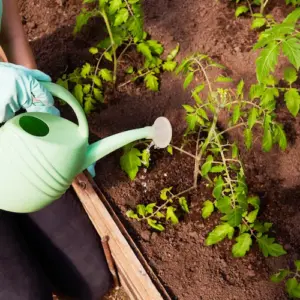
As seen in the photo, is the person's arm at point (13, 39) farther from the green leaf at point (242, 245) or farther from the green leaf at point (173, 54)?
the green leaf at point (242, 245)

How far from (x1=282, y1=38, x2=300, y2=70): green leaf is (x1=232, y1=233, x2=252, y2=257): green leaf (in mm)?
648

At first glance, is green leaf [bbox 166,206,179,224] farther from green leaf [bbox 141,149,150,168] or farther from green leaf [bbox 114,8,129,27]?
green leaf [bbox 114,8,129,27]

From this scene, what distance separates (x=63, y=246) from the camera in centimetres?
179

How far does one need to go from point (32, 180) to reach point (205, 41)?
120 centimetres

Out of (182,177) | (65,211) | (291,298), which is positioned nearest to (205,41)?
(182,177)

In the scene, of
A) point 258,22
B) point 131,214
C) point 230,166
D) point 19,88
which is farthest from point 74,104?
point 258,22

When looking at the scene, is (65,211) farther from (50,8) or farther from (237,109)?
(50,8)

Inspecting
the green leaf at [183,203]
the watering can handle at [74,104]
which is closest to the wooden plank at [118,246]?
the green leaf at [183,203]

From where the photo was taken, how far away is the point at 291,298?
5.52 feet

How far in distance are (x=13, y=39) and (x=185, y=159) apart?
0.77m

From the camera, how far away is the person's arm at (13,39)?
1.75 metres

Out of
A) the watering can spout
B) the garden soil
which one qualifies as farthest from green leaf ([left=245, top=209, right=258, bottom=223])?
the watering can spout

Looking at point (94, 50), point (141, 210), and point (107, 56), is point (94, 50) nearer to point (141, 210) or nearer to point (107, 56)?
point (107, 56)

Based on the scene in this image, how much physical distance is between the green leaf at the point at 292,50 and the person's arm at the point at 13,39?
93 cm
